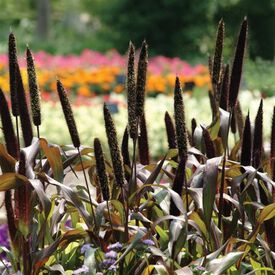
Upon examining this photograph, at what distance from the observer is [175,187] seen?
2816 millimetres

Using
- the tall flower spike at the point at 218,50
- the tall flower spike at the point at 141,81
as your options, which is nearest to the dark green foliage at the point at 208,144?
the tall flower spike at the point at 218,50

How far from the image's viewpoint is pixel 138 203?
118 inches

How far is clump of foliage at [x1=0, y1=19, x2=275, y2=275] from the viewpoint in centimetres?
269

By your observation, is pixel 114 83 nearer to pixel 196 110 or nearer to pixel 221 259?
pixel 196 110

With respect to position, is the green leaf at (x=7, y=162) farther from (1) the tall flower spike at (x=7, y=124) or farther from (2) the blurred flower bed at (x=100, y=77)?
(2) the blurred flower bed at (x=100, y=77)

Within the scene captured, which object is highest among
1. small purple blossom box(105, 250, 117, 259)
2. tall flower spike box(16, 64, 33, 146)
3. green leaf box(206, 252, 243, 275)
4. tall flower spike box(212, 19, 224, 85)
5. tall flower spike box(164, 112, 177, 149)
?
tall flower spike box(212, 19, 224, 85)

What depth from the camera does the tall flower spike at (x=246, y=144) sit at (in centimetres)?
285

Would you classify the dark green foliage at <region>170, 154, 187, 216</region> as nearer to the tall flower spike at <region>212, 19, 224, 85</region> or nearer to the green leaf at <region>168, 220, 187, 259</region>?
the green leaf at <region>168, 220, 187, 259</region>

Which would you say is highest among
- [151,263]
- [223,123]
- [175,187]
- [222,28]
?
[222,28]

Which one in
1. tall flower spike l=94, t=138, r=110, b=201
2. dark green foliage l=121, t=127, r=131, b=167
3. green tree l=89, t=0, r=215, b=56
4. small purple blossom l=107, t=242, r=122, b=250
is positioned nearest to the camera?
tall flower spike l=94, t=138, r=110, b=201

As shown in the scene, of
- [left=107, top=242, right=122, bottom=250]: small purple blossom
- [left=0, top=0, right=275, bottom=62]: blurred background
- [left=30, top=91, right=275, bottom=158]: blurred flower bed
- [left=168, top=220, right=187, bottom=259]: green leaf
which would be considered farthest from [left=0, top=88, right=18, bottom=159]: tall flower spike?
[left=0, top=0, right=275, bottom=62]: blurred background

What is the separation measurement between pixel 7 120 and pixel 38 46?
17970mm

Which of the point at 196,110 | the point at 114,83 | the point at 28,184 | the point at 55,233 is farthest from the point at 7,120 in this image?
the point at 114,83

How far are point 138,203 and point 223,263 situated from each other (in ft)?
1.44
